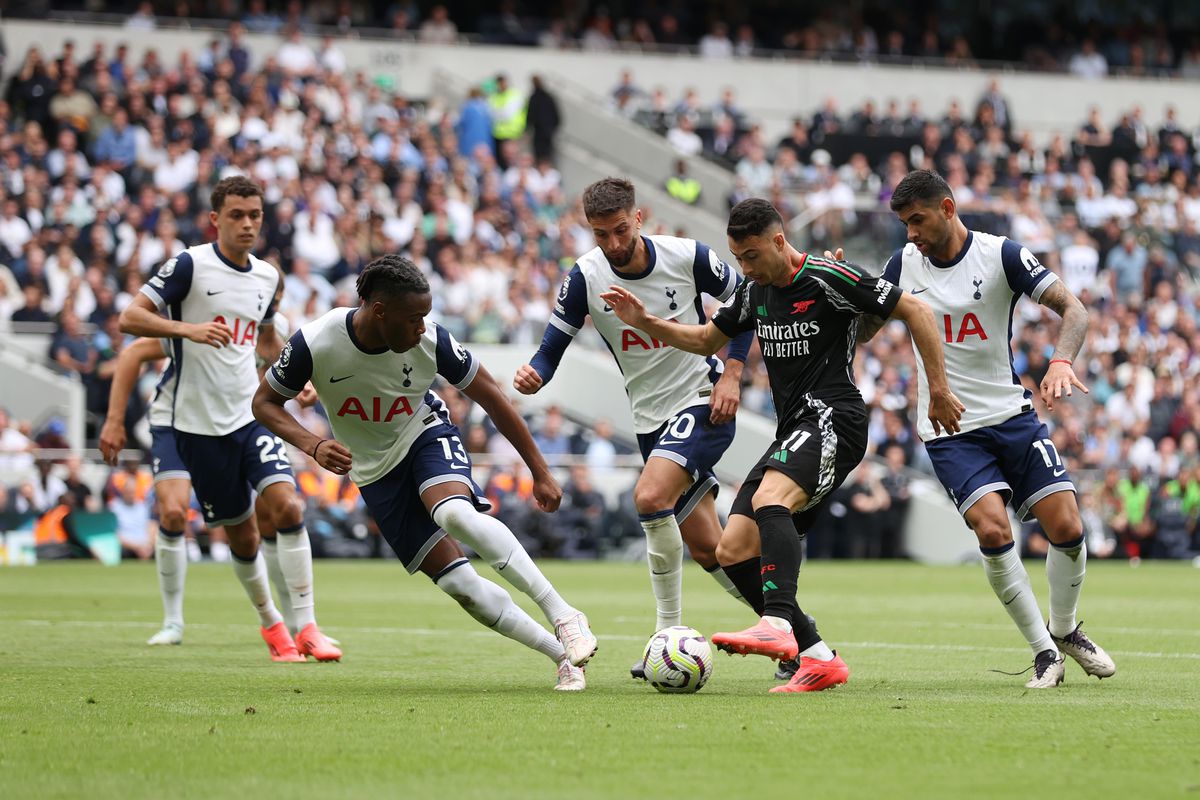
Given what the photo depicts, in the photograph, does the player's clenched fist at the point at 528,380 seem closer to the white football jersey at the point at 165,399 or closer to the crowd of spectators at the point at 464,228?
the white football jersey at the point at 165,399

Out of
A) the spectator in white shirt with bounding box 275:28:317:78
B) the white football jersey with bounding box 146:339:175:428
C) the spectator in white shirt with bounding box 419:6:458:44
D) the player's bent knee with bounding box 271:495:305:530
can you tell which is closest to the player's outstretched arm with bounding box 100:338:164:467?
the white football jersey with bounding box 146:339:175:428

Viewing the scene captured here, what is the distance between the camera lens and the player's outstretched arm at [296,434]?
7.96 metres

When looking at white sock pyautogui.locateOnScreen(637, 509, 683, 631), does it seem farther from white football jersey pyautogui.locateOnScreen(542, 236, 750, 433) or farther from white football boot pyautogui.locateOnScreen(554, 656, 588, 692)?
white football boot pyautogui.locateOnScreen(554, 656, 588, 692)

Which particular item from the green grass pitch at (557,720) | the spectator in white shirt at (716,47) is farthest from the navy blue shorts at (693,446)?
the spectator in white shirt at (716,47)

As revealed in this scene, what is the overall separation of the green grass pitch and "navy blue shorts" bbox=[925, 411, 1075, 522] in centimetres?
96

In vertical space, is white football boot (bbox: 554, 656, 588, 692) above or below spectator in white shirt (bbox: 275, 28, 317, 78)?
below

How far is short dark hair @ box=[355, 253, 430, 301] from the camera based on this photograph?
8.07 metres

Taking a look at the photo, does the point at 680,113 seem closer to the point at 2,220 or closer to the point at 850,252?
the point at 850,252

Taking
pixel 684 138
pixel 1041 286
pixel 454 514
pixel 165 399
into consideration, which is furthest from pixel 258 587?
pixel 684 138

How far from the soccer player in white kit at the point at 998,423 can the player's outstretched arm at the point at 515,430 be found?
1.76m

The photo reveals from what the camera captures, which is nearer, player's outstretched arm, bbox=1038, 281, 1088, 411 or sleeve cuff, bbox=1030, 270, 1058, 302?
player's outstretched arm, bbox=1038, 281, 1088, 411

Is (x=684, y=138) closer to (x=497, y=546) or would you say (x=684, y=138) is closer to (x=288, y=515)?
(x=288, y=515)

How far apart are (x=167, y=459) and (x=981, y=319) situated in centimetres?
552

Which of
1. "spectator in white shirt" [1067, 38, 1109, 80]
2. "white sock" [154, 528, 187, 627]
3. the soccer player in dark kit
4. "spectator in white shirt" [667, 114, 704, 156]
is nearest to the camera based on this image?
the soccer player in dark kit
